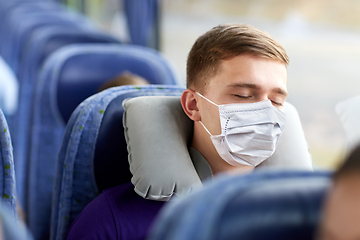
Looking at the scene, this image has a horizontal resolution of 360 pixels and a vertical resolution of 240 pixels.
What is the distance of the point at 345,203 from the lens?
0.40 m

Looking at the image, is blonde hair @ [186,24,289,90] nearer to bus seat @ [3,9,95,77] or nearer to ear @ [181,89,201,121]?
ear @ [181,89,201,121]

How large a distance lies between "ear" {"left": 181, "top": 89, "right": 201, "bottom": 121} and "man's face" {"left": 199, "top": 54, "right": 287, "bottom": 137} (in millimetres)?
48

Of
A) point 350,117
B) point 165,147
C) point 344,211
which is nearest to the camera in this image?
point 344,211

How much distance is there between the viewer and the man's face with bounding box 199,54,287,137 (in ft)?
3.18

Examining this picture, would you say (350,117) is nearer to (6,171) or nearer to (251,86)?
(251,86)

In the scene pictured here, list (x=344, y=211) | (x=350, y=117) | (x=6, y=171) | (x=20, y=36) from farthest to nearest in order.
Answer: (x=20, y=36) → (x=350, y=117) → (x=6, y=171) → (x=344, y=211)

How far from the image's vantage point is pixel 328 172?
0.48 metres

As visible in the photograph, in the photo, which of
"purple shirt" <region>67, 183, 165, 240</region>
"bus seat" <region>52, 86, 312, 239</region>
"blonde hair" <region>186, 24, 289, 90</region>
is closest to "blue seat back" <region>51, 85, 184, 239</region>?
"bus seat" <region>52, 86, 312, 239</region>

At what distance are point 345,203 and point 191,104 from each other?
69 centimetres

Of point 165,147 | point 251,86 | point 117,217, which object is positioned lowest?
point 117,217

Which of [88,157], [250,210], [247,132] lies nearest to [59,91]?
[88,157]

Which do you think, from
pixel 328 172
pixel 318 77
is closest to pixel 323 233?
pixel 328 172

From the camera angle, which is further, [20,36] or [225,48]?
[20,36]

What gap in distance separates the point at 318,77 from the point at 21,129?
1.67m
